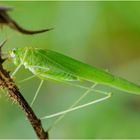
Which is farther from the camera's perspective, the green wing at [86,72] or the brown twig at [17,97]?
the green wing at [86,72]

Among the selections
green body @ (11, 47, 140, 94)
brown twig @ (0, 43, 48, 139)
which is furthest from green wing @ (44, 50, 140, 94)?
brown twig @ (0, 43, 48, 139)

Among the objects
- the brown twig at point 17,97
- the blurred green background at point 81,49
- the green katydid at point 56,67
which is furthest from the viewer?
the blurred green background at point 81,49

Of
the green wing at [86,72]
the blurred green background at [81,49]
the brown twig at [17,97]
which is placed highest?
the brown twig at [17,97]

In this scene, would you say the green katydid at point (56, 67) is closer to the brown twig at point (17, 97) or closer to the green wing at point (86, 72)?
the green wing at point (86, 72)

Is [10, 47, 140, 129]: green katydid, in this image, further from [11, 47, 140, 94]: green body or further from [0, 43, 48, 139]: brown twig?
[0, 43, 48, 139]: brown twig

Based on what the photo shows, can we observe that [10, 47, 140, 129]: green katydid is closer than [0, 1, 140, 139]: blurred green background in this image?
Yes

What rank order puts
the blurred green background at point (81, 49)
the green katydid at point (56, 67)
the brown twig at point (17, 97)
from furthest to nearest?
the blurred green background at point (81, 49) < the green katydid at point (56, 67) < the brown twig at point (17, 97)

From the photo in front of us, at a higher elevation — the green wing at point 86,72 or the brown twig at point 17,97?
the brown twig at point 17,97

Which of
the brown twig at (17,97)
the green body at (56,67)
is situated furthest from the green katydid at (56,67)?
the brown twig at (17,97)

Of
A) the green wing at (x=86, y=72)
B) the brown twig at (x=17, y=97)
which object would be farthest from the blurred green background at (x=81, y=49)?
the brown twig at (x=17, y=97)
